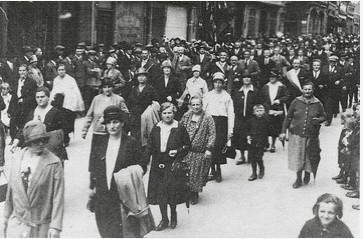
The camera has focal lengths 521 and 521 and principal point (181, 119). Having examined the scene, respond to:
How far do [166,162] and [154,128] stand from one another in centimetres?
36

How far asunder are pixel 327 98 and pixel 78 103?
498 cm

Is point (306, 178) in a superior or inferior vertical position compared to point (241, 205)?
superior

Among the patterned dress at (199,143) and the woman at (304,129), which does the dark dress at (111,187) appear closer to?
the patterned dress at (199,143)

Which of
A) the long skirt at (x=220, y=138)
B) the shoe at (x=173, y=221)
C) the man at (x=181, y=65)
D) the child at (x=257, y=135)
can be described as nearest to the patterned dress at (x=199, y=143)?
the shoe at (x=173, y=221)

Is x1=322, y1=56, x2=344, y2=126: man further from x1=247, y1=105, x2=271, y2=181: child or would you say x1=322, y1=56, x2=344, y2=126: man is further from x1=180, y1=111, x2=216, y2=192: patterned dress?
x1=180, y1=111, x2=216, y2=192: patterned dress

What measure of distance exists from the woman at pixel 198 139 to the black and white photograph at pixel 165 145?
0.04 ft

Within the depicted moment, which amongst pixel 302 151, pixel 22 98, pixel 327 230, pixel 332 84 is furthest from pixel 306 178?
pixel 22 98

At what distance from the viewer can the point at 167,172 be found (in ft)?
16.7

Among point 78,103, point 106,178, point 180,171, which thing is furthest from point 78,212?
point 78,103

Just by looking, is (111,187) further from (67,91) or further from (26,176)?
(67,91)

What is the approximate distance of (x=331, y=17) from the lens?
89.7ft

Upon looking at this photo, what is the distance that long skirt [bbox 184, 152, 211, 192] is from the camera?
5.83 m

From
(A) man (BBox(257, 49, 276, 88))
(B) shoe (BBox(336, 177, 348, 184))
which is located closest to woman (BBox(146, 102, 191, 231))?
(B) shoe (BBox(336, 177, 348, 184))

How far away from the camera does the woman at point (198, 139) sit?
575cm
